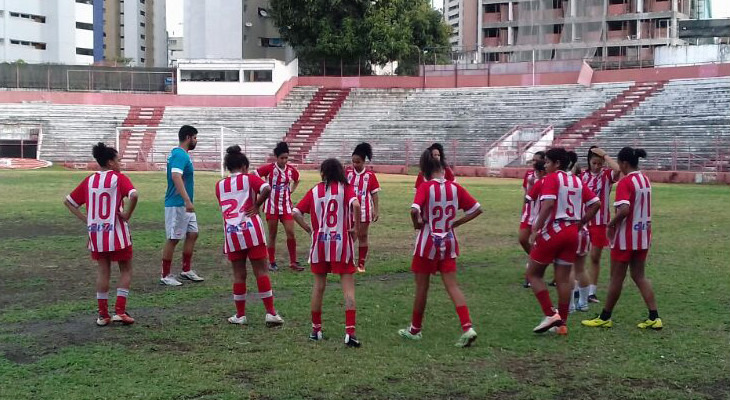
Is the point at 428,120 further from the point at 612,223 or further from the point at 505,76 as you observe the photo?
the point at 612,223

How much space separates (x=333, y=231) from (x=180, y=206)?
3581mm

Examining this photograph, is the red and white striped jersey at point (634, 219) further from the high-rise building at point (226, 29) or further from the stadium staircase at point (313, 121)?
the high-rise building at point (226, 29)

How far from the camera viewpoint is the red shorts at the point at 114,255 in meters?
7.64

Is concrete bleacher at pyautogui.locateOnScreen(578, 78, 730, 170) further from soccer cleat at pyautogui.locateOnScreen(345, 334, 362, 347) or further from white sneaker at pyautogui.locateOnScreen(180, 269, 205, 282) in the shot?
soccer cleat at pyautogui.locateOnScreen(345, 334, 362, 347)

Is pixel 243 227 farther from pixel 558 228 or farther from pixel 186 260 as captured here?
pixel 558 228

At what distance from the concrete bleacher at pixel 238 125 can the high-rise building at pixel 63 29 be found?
31.5 meters

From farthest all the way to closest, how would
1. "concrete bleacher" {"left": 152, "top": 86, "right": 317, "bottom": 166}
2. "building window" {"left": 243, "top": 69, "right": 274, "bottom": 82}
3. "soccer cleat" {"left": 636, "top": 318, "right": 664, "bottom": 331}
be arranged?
1. "building window" {"left": 243, "top": 69, "right": 274, "bottom": 82}
2. "concrete bleacher" {"left": 152, "top": 86, "right": 317, "bottom": 166}
3. "soccer cleat" {"left": 636, "top": 318, "right": 664, "bottom": 331}

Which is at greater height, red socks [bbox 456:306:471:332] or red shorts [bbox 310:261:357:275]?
red shorts [bbox 310:261:357:275]

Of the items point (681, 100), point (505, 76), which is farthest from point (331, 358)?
point (505, 76)

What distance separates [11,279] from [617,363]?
7.57m

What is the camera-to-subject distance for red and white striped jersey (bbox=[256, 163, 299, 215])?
35.9 feet

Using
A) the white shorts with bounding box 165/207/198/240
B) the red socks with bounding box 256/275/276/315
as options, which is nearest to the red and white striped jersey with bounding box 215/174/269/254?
the red socks with bounding box 256/275/276/315

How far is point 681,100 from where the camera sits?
37.2 metres

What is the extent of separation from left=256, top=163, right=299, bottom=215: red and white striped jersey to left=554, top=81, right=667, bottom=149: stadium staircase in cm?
2607
